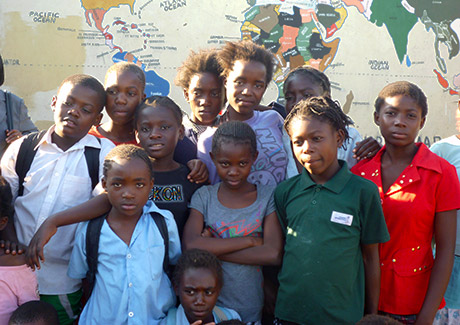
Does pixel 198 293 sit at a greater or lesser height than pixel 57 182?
lesser

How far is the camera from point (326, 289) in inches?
75.2

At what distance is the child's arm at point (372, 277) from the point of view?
1976 millimetres

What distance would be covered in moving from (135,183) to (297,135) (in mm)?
837

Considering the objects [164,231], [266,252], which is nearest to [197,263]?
[164,231]

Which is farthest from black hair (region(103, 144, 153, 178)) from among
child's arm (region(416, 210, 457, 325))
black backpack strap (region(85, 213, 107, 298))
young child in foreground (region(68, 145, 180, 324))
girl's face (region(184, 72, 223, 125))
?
child's arm (region(416, 210, 457, 325))

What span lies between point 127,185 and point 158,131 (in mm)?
456

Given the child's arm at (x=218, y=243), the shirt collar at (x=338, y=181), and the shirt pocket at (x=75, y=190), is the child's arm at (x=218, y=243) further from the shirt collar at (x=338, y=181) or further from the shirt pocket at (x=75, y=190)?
the shirt pocket at (x=75, y=190)

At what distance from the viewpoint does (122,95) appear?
2672 mm

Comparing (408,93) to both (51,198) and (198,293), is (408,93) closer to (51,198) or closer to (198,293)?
(198,293)

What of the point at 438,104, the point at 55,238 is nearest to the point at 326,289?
the point at 55,238

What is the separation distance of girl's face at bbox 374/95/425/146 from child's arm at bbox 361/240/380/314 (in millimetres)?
574

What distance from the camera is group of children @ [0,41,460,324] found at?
1.97m

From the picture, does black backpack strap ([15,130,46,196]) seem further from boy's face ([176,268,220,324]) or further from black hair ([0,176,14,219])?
boy's face ([176,268,220,324])

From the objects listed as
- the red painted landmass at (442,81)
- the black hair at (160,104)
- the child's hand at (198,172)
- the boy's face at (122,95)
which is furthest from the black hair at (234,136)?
the red painted landmass at (442,81)
